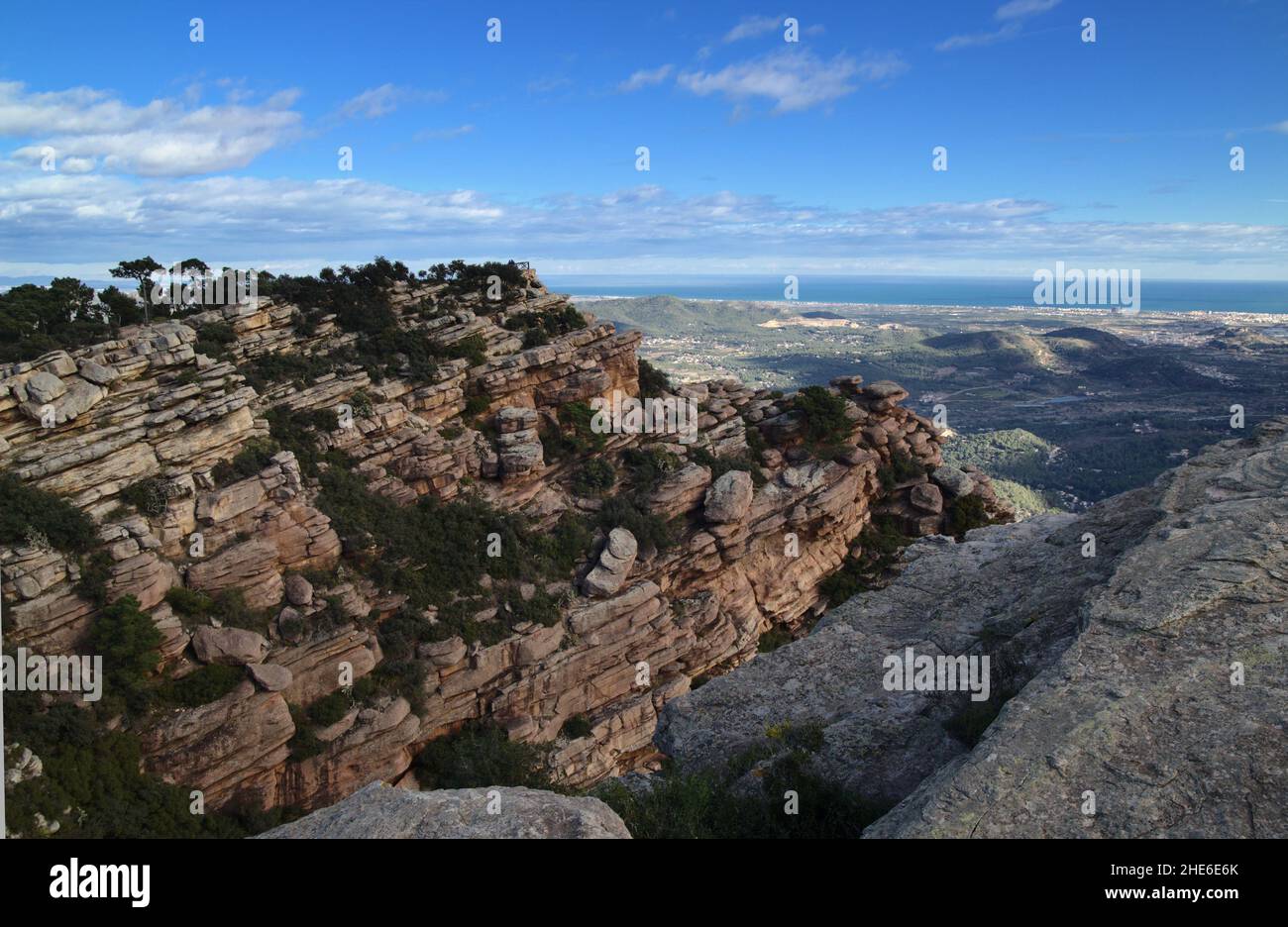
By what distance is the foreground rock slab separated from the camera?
232 inches

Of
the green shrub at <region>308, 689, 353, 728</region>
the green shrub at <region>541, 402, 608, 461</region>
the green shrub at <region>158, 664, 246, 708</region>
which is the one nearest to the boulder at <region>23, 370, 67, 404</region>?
the green shrub at <region>158, 664, 246, 708</region>

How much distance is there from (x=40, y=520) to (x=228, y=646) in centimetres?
536

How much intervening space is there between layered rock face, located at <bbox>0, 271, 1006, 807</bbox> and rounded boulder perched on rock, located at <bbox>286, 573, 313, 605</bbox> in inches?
2.7

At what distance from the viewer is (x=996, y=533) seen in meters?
16.6

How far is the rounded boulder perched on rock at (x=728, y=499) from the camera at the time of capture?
93.1 ft

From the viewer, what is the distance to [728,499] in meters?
28.4

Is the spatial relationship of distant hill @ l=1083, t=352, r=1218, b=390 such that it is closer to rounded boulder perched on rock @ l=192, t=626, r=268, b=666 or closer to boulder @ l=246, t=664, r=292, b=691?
boulder @ l=246, t=664, r=292, b=691

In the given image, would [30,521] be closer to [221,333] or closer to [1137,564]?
[221,333]

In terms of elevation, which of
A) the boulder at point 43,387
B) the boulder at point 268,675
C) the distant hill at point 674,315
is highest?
the distant hill at point 674,315

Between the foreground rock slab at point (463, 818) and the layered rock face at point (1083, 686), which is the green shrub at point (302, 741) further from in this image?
the foreground rock slab at point (463, 818)

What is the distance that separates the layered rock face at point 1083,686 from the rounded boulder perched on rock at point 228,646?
518 inches

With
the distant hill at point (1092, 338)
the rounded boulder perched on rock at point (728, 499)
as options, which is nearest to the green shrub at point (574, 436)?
the rounded boulder perched on rock at point (728, 499)

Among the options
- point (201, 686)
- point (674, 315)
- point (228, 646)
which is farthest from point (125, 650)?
point (674, 315)

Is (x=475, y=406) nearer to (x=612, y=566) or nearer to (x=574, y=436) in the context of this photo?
(x=574, y=436)
